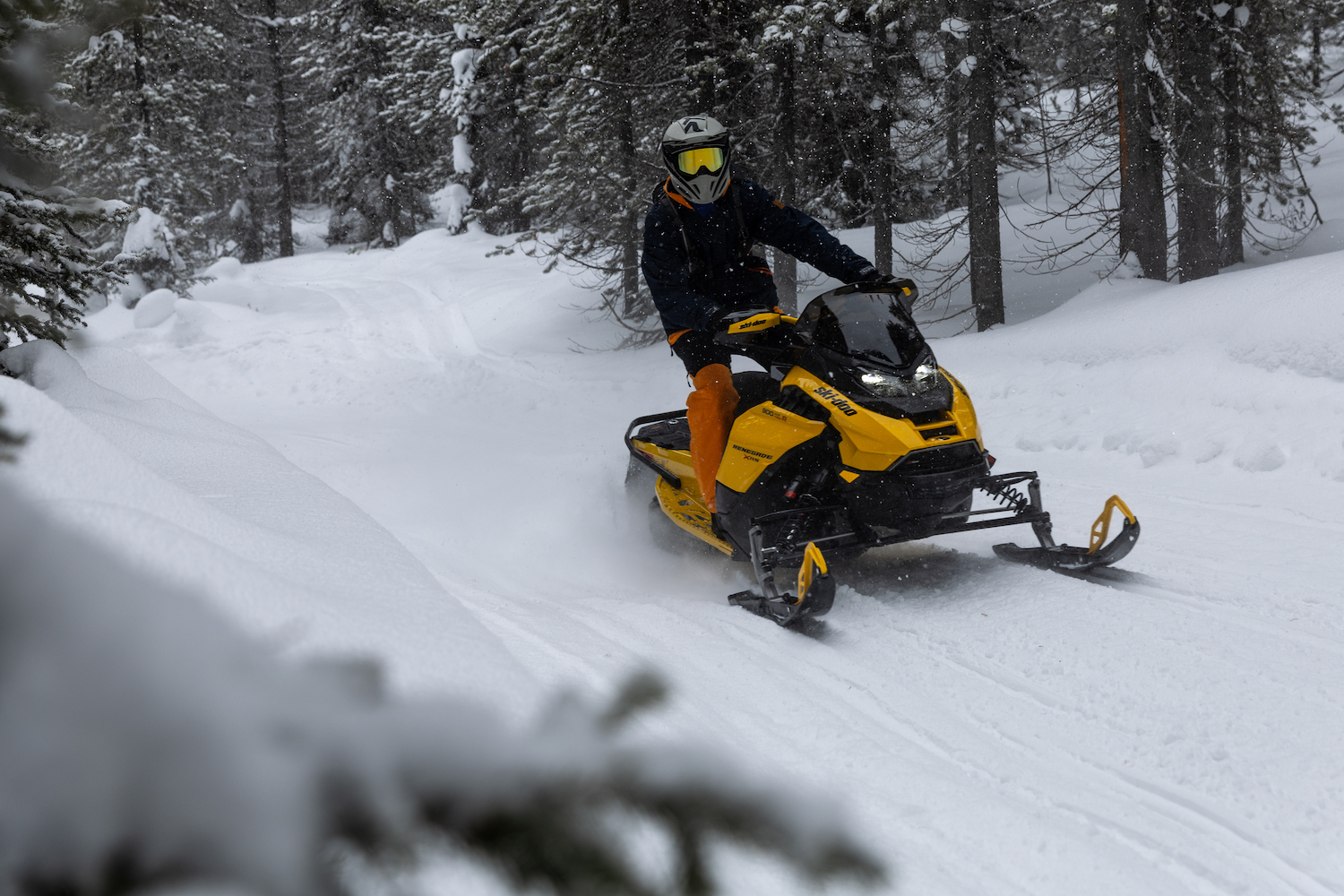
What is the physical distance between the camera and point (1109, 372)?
8.83m

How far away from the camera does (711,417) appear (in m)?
5.38

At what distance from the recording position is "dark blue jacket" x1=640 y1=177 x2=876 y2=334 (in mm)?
5453

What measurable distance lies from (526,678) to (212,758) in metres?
1.13

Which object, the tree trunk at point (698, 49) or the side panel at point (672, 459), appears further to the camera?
the tree trunk at point (698, 49)

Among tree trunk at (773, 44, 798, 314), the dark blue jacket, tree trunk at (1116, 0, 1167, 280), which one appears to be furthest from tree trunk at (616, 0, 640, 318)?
the dark blue jacket

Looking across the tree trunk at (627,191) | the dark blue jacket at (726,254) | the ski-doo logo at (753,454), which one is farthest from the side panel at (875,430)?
the tree trunk at (627,191)

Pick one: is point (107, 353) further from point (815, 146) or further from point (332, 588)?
point (815, 146)

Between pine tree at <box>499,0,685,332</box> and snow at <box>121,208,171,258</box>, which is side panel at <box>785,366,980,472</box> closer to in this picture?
pine tree at <box>499,0,685,332</box>

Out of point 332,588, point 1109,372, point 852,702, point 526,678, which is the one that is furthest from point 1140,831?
point 1109,372

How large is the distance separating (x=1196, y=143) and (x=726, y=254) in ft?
30.3

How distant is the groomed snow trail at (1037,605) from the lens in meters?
2.80

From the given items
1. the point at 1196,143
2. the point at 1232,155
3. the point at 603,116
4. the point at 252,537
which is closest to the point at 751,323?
the point at 252,537

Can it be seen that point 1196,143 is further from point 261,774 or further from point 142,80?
point 142,80

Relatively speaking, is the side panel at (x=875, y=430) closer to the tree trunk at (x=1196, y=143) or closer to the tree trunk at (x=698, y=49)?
the tree trunk at (x=698, y=49)
